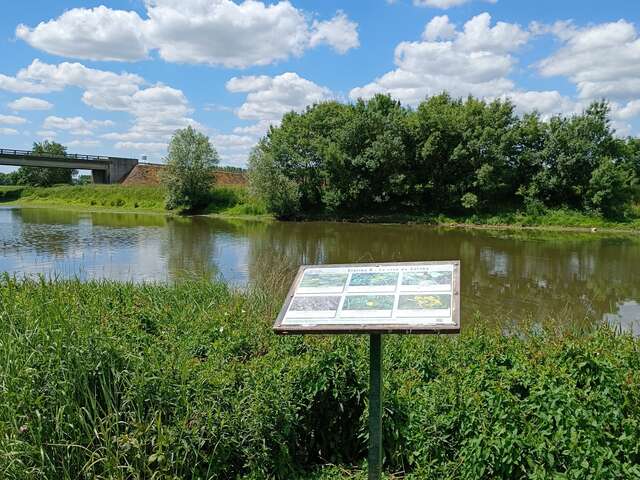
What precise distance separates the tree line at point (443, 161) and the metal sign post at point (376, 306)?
32.6m

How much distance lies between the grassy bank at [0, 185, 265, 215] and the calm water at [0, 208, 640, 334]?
1051 cm

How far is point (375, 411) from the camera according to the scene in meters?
3.19

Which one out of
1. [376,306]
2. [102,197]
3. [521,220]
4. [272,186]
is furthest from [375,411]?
[102,197]

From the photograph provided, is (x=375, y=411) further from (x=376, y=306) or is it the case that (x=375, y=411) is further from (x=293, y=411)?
(x=293, y=411)

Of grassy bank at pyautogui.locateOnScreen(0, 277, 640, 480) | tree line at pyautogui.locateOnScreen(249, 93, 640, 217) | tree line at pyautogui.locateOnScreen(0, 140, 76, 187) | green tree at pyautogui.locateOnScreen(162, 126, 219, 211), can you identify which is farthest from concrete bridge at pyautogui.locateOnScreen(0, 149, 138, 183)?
grassy bank at pyautogui.locateOnScreen(0, 277, 640, 480)

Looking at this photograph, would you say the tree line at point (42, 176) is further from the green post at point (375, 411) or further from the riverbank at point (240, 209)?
the green post at point (375, 411)

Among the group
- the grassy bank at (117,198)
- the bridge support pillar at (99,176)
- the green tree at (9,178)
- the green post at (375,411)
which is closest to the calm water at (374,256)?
the green post at (375,411)

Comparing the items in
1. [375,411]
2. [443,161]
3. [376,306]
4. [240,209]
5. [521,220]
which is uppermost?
[443,161]

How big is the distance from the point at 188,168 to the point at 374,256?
27.0 meters

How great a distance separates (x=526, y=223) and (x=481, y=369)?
32161 millimetres

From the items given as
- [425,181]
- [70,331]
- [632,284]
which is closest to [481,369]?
[70,331]

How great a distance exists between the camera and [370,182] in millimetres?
37469

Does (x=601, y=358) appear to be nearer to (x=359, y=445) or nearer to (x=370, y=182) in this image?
(x=359, y=445)

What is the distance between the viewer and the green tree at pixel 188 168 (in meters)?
42.9
